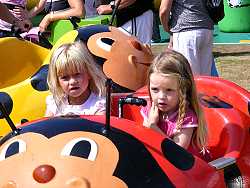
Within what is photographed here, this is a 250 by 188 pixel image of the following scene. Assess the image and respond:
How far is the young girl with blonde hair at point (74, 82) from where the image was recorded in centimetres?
266

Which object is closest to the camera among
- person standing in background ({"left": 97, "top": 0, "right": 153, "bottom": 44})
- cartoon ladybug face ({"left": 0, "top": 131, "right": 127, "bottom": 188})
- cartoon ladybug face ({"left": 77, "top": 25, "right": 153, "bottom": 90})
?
cartoon ladybug face ({"left": 0, "top": 131, "right": 127, "bottom": 188})

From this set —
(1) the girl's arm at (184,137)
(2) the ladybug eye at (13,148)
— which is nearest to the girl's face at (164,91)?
(1) the girl's arm at (184,137)

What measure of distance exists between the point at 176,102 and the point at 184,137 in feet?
0.50

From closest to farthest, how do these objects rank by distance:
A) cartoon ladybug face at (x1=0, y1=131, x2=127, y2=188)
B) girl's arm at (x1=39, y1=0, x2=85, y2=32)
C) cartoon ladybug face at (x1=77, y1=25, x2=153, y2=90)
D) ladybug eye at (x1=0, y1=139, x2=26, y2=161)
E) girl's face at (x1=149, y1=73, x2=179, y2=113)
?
cartoon ladybug face at (x1=0, y1=131, x2=127, y2=188), ladybug eye at (x1=0, y1=139, x2=26, y2=161), girl's face at (x1=149, y1=73, x2=179, y2=113), cartoon ladybug face at (x1=77, y1=25, x2=153, y2=90), girl's arm at (x1=39, y1=0, x2=85, y2=32)

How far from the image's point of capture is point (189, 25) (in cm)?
426

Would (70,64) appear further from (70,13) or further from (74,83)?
(70,13)

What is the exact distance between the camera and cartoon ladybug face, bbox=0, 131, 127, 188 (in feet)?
6.31

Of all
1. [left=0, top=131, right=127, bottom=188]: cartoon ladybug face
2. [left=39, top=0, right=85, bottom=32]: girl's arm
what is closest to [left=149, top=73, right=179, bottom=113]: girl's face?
[left=0, top=131, right=127, bottom=188]: cartoon ladybug face

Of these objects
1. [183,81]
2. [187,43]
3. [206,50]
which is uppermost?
[183,81]

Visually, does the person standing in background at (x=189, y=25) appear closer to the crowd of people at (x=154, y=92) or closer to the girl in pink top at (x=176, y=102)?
the crowd of people at (x=154, y=92)

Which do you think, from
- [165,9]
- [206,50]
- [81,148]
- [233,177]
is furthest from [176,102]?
[206,50]

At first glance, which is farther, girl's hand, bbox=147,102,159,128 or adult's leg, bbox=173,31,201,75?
adult's leg, bbox=173,31,201,75

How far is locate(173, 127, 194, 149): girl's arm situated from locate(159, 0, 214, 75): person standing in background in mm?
1740

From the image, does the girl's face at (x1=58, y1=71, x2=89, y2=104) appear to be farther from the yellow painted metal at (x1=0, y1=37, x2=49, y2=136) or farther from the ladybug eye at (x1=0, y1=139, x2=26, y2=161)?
the yellow painted metal at (x1=0, y1=37, x2=49, y2=136)
